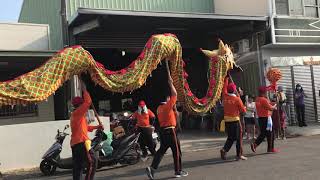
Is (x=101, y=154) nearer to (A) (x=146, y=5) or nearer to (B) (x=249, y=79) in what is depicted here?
(B) (x=249, y=79)

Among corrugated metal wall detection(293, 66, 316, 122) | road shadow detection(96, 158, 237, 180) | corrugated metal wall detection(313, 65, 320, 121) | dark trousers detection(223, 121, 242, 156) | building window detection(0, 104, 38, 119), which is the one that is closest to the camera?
road shadow detection(96, 158, 237, 180)

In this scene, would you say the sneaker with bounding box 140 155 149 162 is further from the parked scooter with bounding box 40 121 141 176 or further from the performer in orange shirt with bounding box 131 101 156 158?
the parked scooter with bounding box 40 121 141 176

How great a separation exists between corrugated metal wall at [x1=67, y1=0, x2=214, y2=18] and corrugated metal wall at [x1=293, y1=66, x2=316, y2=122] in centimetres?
479

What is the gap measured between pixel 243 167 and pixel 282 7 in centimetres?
1060

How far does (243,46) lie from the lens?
64.4 ft

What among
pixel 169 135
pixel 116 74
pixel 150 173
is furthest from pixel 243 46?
pixel 116 74

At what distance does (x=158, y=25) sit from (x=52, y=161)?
8021 millimetres

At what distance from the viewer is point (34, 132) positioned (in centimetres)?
1295

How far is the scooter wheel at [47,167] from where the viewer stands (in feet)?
38.4

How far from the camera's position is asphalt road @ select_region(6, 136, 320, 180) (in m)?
9.50

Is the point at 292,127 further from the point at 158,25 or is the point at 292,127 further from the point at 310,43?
the point at 158,25

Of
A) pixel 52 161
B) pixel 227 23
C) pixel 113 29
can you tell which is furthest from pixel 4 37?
pixel 227 23

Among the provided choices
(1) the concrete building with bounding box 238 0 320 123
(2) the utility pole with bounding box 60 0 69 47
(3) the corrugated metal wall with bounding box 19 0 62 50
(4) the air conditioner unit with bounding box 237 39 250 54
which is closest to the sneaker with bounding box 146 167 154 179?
(2) the utility pole with bounding box 60 0 69 47

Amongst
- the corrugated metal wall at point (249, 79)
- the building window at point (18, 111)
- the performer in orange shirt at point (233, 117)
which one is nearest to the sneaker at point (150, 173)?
the performer in orange shirt at point (233, 117)
